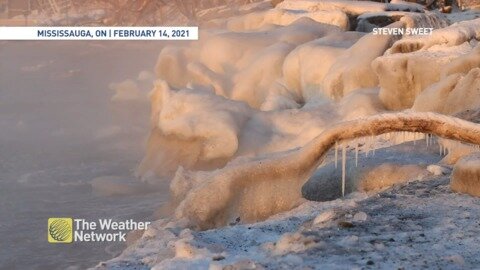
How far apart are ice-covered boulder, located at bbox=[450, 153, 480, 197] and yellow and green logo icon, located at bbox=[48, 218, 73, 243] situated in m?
5.10

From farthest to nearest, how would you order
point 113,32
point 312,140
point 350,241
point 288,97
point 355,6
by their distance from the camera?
point 113,32 < point 355,6 < point 288,97 < point 312,140 < point 350,241

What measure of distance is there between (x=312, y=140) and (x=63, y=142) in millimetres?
12567

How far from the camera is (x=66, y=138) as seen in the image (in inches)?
728

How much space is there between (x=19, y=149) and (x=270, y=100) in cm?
654

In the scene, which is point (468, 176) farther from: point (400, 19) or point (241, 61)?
point (241, 61)

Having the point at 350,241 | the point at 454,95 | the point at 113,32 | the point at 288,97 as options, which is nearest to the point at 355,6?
the point at 288,97

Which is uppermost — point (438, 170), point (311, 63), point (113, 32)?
point (113, 32)

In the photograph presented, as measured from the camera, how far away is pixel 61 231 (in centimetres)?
956

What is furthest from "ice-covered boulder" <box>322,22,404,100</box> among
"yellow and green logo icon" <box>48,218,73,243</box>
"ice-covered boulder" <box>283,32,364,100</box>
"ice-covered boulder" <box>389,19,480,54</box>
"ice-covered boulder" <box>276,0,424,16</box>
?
"yellow and green logo icon" <box>48,218,73,243</box>

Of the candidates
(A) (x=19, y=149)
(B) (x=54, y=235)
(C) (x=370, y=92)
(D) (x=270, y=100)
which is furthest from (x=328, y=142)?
(A) (x=19, y=149)

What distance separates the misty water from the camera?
10266 millimetres

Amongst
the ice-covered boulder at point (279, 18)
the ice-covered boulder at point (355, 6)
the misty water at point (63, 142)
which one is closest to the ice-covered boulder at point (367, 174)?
the misty water at point (63, 142)

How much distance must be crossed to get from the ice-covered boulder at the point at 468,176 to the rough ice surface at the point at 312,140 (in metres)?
0.09

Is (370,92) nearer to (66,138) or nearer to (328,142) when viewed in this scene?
(328,142)
